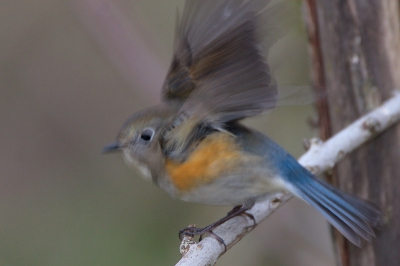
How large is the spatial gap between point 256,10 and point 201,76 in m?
0.51

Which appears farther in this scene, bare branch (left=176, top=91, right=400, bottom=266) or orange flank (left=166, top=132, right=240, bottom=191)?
bare branch (left=176, top=91, right=400, bottom=266)

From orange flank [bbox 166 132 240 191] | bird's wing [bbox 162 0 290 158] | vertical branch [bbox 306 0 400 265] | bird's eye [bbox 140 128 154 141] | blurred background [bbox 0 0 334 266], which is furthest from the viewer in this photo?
blurred background [bbox 0 0 334 266]

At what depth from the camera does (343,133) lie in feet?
9.89

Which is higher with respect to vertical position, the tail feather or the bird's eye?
the bird's eye

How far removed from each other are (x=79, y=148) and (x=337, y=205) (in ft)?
9.12

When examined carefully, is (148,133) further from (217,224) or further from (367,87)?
(367,87)

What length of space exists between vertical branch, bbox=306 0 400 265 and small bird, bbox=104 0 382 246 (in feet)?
1.09

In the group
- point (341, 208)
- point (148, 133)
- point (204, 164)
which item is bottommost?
point (341, 208)

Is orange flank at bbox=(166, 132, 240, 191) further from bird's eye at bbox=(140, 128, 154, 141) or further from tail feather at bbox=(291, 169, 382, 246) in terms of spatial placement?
tail feather at bbox=(291, 169, 382, 246)

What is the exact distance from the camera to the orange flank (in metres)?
2.54

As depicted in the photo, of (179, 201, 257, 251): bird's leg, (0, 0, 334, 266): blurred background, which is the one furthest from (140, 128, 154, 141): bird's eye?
(0, 0, 334, 266): blurred background

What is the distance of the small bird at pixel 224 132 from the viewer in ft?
7.83

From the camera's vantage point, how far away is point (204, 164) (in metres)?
2.56

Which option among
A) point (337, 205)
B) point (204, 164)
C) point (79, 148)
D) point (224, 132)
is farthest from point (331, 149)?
point (79, 148)
